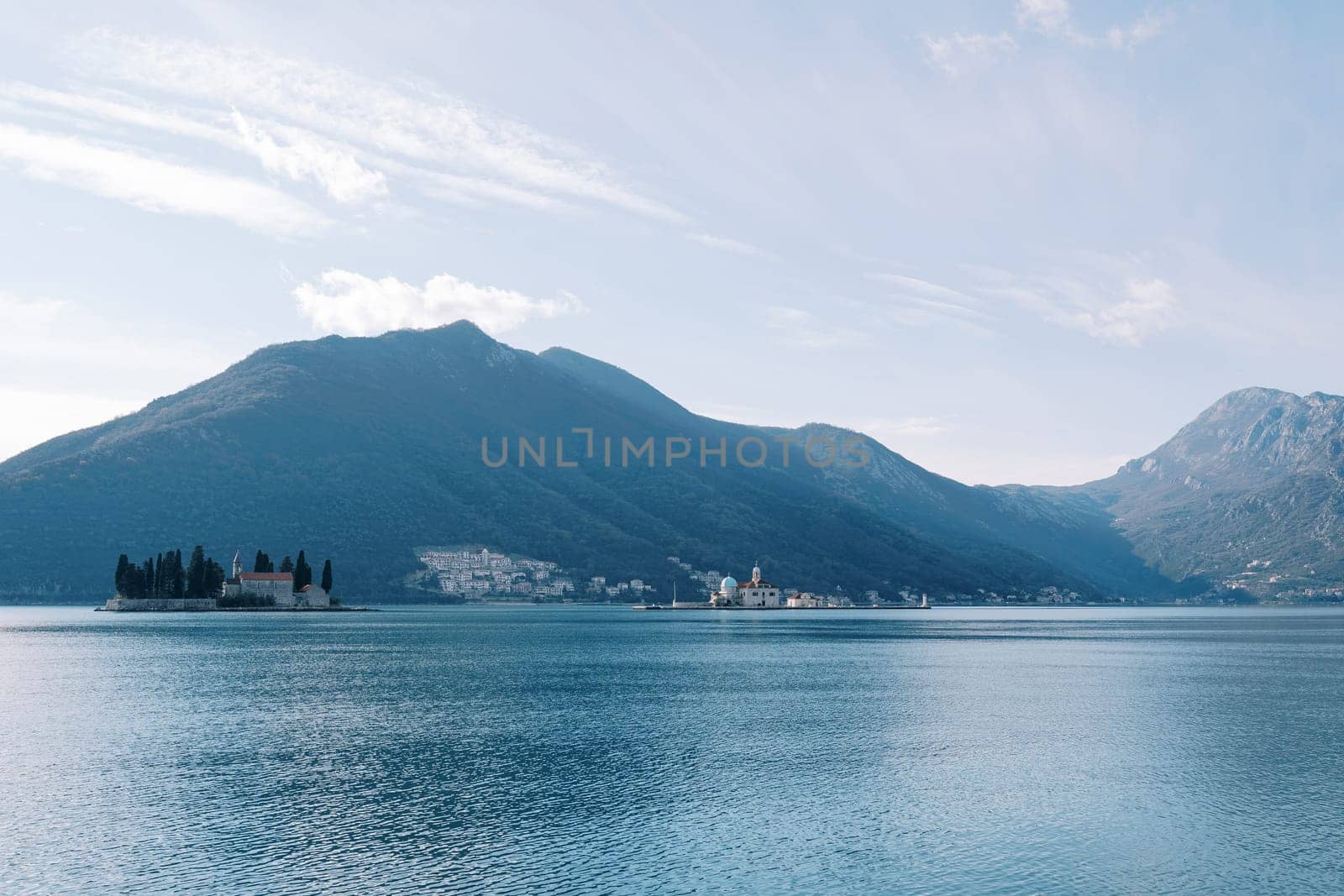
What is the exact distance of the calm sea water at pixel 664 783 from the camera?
38125 millimetres

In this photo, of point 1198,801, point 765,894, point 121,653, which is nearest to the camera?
point 765,894

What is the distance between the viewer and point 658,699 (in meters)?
86.6

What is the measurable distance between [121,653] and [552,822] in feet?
345

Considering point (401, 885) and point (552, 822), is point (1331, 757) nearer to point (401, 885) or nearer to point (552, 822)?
point (552, 822)

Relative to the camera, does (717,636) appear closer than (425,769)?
No

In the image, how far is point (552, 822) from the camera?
145 ft

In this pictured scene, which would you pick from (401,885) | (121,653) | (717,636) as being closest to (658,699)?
(401,885)

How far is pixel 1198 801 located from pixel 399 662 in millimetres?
89054

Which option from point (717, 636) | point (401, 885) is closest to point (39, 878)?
point (401, 885)

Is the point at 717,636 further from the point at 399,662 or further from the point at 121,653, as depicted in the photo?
the point at 121,653

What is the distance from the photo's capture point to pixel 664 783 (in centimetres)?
5231

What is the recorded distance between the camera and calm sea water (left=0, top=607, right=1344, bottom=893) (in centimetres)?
3812

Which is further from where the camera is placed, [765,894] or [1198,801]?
[1198,801]

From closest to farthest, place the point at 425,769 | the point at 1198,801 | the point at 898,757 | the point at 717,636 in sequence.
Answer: the point at 1198,801, the point at 425,769, the point at 898,757, the point at 717,636
